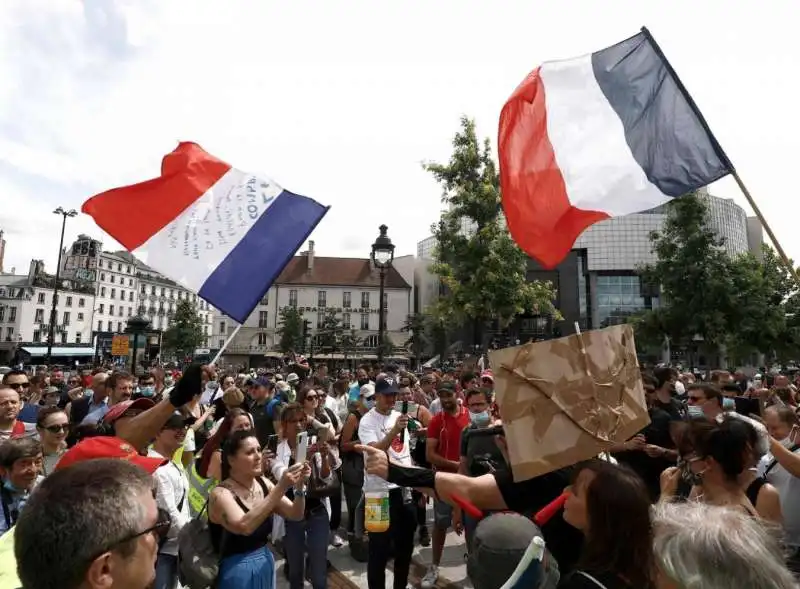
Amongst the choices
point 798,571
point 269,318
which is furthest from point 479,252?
point 269,318

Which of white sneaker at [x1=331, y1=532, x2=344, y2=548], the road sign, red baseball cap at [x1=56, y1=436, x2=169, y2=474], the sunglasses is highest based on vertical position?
the road sign

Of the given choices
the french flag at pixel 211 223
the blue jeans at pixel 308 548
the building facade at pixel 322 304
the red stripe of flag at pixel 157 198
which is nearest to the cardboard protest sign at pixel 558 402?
the blue jeans at pixel 308 548

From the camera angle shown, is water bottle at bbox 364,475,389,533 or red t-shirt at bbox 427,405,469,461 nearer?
water bottle at bbox 364,475,389,533

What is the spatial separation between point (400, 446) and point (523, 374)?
285 cm

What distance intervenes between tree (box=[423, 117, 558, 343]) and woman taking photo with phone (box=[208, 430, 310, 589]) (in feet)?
63.3

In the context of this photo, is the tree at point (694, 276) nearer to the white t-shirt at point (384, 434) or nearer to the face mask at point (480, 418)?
the face mask at point (480, 418)

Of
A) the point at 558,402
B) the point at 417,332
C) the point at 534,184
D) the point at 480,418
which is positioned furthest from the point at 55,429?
the point at 417,332

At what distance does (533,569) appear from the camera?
1488mm

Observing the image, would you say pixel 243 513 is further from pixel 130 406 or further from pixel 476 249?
pixel 476 249

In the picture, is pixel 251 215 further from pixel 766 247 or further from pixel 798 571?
pixel 766 247

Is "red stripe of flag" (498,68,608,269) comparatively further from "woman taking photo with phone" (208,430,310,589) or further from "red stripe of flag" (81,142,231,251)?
"red stripe of flag" (81,142,231,251)

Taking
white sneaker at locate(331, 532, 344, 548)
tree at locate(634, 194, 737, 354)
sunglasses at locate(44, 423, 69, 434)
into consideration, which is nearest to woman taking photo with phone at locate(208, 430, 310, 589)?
sunglasses at locate(44, 423, 69, 434)

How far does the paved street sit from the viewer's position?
17.5ft

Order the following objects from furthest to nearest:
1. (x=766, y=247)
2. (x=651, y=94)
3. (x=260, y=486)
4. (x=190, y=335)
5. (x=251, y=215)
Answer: (x=190, y=335) → (x=766, y=247) → (x=251, y=215) → (x=651, y=94) → (x=260, y=486)
